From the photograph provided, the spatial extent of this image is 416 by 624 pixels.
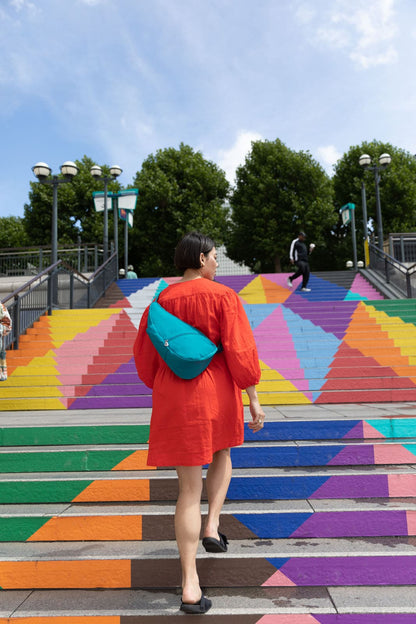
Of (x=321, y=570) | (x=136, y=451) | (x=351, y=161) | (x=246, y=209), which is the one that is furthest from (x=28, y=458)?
(x=351, y=161)

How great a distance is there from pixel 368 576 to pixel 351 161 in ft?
96.3

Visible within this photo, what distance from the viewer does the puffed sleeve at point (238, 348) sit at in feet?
6.06

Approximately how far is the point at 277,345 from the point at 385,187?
2245 cm

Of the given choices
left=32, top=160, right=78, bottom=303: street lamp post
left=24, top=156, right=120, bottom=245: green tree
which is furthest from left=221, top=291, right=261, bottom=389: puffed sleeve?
left=24, top=156, right=120, bottom=245: green tree

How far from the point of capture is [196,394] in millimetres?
1834

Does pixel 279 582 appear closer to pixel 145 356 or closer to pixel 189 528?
pixel 189 528

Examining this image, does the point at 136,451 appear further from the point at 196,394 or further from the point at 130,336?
the point at 130,336

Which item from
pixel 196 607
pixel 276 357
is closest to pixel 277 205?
pixel 276 357

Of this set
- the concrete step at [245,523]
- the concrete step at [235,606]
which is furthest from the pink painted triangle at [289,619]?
the concrete step at [245,523]

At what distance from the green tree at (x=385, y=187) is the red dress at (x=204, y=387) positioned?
25.5m

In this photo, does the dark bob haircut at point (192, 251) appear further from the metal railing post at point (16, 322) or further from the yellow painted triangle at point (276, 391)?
the metal railing post at point (16, 322)

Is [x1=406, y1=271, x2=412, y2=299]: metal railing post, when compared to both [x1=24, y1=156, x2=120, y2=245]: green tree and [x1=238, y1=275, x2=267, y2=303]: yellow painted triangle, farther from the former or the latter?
[x1=24, y1=156, x2=120, y2=245]: green tree

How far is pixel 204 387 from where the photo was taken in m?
1.85

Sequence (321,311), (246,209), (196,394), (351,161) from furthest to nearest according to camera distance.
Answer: (351,161), (246,209), (321,311), (196,394)
